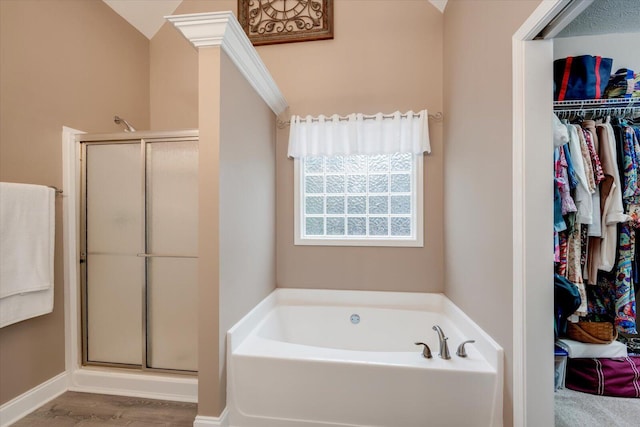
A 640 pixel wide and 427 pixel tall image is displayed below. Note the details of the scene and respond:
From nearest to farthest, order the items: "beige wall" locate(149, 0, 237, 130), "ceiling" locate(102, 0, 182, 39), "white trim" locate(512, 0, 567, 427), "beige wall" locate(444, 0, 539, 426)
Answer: "white trim" locate(512, 0, 567, 427)
"beige wall" locate(444, 0, 539, 426)
"ceiling" locate(102, 0, 182, 39)
"beige wall" locate(149, 0, 237, 130)

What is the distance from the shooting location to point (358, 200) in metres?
2.54

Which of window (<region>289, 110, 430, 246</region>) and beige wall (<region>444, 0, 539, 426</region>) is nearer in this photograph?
beige wall (<region>444, 0, 539, 426</region>)

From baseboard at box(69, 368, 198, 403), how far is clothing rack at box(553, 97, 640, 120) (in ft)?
9.90

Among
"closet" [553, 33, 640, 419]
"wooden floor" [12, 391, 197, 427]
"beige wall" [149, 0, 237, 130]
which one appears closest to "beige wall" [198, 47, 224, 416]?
"wooden floor" [12, 391, 197, 427]

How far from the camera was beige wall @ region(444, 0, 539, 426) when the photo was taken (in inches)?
53.6

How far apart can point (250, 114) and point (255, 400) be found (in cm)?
178

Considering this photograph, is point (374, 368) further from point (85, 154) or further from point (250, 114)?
point (85, 154)

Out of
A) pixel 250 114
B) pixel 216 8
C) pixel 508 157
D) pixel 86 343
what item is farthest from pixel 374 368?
pixel 216 8

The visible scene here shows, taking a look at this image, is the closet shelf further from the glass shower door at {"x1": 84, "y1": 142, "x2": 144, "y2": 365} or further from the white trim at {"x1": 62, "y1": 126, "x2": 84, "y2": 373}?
the white trim at {"x1": 62, "y1": 126, "x2": 84, "y2": 373}

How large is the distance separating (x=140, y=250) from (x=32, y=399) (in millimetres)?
1048

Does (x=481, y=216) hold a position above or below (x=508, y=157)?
below

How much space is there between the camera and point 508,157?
1.35 meters

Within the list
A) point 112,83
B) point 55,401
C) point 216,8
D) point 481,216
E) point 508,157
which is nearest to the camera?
point 508,157

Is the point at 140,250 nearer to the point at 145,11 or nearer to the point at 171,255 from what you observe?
the point at 171,255
